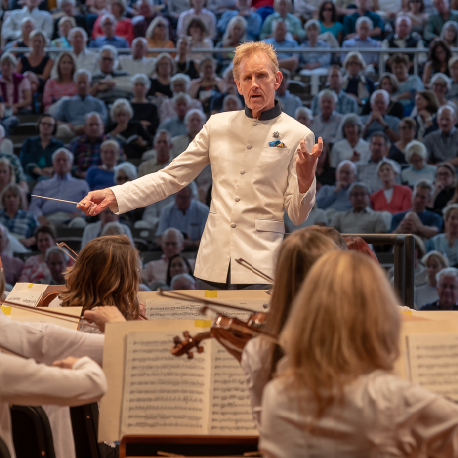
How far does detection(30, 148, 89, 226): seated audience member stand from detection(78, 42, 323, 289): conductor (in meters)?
3.25

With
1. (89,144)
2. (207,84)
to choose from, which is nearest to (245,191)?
(89,144)

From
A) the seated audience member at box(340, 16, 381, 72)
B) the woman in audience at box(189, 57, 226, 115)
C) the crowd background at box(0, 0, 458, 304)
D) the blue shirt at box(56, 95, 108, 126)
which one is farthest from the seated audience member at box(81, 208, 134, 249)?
the seated audience member at box(340, 16, 381, 72)

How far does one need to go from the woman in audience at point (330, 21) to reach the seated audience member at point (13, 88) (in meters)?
3.29

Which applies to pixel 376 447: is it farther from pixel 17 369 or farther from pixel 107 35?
pixel 107 35

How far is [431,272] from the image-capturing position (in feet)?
16.4

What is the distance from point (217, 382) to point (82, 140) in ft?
15.6

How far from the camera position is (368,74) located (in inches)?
269

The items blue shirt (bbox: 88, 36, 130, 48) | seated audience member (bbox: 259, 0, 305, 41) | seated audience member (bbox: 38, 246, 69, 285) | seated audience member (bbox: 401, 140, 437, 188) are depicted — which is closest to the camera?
seated audience member (bbox: 38, 246, 69, 285)

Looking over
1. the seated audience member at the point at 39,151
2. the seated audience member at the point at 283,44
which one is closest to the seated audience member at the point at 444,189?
the seated audience member at the point at 283,44

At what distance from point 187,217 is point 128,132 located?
1297mm

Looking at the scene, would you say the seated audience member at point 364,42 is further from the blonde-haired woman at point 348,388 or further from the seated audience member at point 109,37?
the blonde-haired woman at point 348,388

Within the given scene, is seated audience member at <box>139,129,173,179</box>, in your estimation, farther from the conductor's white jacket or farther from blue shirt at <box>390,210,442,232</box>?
the conductor's white jacket

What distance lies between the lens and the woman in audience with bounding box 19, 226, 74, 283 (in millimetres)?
5156

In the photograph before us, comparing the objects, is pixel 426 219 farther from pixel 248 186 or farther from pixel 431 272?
pixel 248 186
